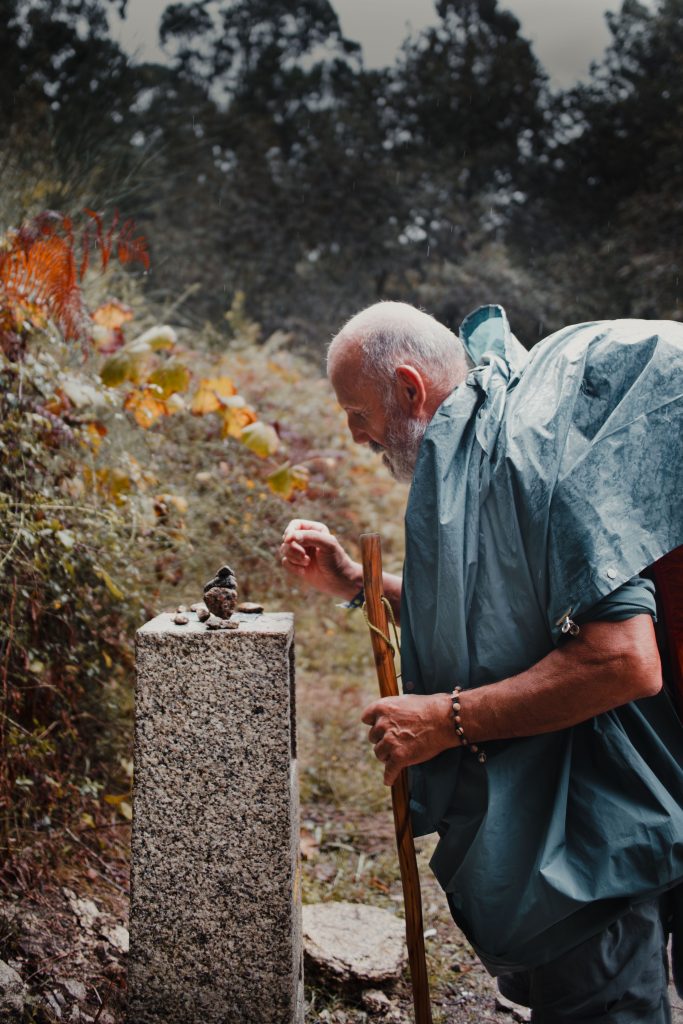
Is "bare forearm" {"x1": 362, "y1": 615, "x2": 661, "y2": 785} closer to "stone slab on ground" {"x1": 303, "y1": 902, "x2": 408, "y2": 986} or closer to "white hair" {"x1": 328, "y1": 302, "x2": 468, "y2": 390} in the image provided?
"white hair" {"x1": 328, "y1": 302, "x2": 468, "y2": 390}

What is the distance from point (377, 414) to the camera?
6.17 feet

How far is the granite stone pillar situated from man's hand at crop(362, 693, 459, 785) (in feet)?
0.93

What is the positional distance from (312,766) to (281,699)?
2435 mm

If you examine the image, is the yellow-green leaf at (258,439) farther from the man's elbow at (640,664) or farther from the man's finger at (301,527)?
the man's elbow at (640,664)

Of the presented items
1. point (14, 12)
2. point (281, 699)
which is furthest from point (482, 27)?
point (281, 699)

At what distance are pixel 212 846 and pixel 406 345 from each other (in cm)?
121

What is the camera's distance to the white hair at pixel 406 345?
1818mm

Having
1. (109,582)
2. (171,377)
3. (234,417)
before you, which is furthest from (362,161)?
(109,582)

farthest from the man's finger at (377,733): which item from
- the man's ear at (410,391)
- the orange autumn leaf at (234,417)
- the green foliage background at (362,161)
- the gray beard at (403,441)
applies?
the green foliage background at (362,161)

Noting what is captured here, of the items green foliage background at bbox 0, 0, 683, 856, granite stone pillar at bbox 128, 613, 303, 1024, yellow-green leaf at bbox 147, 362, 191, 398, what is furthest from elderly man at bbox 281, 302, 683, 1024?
green foliage background at bbox 0, 0, 683, 856

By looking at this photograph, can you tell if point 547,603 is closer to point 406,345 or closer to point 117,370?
point 406,345

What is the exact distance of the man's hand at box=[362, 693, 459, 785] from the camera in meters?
1.54

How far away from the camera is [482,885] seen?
4.87ft

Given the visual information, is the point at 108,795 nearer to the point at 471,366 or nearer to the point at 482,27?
the point at 471,366
